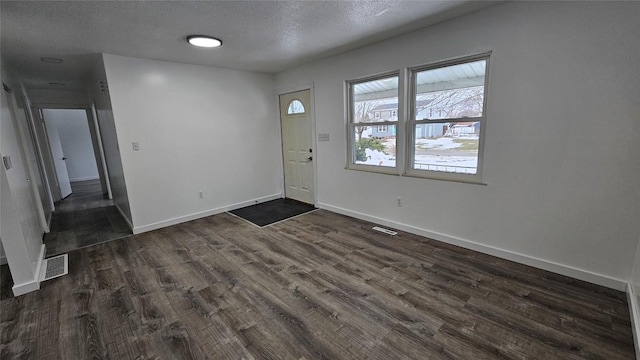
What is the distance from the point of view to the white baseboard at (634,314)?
5.29 ft

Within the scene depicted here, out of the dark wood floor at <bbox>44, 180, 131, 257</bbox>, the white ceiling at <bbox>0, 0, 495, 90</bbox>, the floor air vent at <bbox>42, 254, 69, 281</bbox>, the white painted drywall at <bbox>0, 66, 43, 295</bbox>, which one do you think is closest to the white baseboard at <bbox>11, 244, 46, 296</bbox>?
the white painted drywall at <bbox>0, 66, 43, 295</bbox>

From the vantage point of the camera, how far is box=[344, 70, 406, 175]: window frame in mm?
3321

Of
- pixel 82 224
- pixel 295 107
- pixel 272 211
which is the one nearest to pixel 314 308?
pixel 272 211

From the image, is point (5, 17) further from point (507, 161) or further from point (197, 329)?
point (507, 161)

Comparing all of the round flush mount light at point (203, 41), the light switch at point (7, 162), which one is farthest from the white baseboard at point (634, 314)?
the light switch at point (7, 162)

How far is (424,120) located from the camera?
3162 mm

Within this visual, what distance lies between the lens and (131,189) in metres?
3.69

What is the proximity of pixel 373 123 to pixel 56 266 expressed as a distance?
13.5ft

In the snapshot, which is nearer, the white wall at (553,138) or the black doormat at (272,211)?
the white wall at (553,138)

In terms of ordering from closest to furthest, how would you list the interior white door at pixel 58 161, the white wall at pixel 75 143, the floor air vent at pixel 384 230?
the floor air vent at pixel 384 230 → the interior white door at pixel 58 161 → the white wall at pixel 75 143

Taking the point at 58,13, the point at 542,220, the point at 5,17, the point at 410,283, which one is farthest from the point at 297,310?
the point at 5,17

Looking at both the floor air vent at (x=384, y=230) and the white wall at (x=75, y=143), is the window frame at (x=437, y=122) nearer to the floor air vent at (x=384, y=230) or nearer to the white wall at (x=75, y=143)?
the floor air vent at (x=384, y=230)

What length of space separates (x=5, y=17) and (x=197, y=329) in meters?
3.03

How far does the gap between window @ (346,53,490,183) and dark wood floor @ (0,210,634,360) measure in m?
1.00
